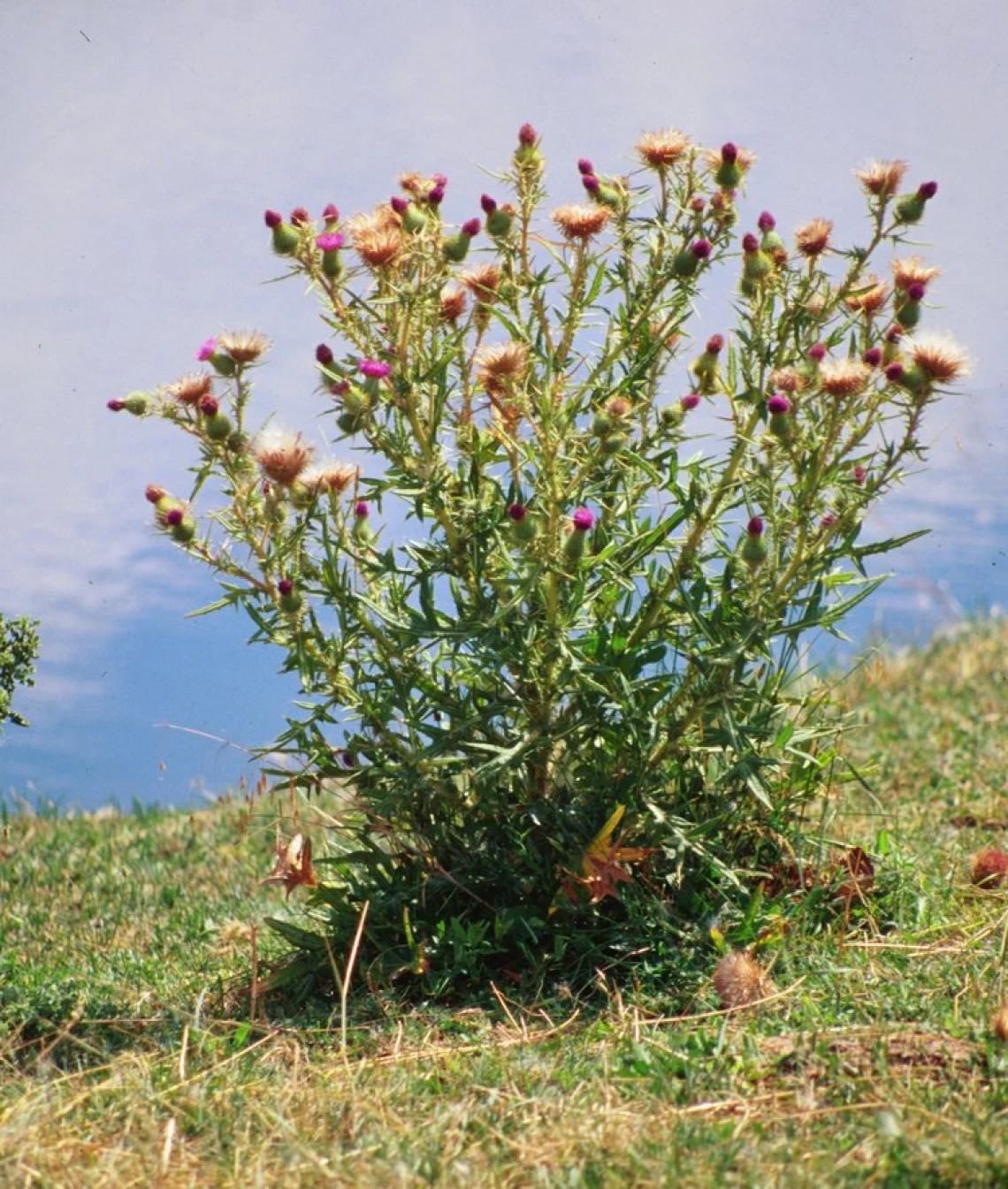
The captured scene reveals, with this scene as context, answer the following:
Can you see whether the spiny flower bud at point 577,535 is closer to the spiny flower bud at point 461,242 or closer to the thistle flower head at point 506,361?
the thistle flower head at point 506,361

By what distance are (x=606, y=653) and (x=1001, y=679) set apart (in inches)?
187

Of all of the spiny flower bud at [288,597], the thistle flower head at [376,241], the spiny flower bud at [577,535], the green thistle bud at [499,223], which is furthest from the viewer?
the green thistle bud at [499,223]

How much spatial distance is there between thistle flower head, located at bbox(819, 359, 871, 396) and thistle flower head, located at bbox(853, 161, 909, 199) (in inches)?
20.6

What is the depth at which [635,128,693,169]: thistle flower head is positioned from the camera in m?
3.29

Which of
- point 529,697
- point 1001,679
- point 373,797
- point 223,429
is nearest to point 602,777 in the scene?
point 529,697

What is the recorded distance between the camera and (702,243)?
3170 mm

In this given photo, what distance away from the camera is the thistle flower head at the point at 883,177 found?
3.27 m

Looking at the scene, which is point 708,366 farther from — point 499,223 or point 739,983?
point 739,983

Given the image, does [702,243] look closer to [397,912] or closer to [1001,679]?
[397,912]

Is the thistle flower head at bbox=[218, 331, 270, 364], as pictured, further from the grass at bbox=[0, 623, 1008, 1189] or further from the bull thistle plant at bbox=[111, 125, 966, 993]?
the grass at bbox=[0, 623, 1008, 1189]

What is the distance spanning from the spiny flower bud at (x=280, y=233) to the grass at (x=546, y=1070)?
1.79m

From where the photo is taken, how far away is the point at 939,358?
3.00 meters

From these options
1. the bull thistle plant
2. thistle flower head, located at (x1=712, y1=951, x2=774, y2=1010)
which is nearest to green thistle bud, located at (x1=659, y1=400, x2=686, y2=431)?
the bull thistle plant

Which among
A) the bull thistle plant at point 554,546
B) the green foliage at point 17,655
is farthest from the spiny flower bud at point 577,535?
the green foliage at point 17,655
